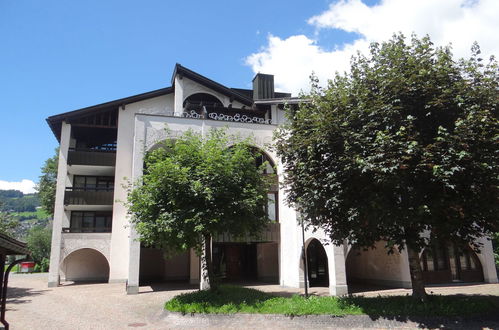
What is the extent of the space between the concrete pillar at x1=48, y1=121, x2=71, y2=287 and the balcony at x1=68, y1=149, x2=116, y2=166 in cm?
74

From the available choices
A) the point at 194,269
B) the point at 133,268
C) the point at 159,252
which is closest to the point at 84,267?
the point at 159,252

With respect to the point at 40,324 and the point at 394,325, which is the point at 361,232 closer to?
the point at 394,325

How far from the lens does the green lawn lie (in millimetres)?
10984

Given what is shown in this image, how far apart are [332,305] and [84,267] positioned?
21.8m

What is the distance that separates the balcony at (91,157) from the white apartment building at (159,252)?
66mm

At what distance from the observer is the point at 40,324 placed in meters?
12.5

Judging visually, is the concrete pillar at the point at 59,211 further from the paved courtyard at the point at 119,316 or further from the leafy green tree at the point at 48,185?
the leafy green tree at the point at 48,185

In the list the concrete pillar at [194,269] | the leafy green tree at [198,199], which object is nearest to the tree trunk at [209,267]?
the leafy green tree at [198,199]

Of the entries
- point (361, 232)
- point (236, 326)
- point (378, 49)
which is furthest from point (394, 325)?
point (378, 49)

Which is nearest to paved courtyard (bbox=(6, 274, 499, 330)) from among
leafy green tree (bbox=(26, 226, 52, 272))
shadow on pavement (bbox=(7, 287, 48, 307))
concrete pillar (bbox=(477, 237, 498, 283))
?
shadow on pavement (bbox=(7, 287, 48, 307))

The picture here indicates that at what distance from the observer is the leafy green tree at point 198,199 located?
539 inches

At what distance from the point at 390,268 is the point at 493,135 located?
12769mm

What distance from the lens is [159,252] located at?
94.0 feet

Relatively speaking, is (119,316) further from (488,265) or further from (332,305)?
(488,265)
